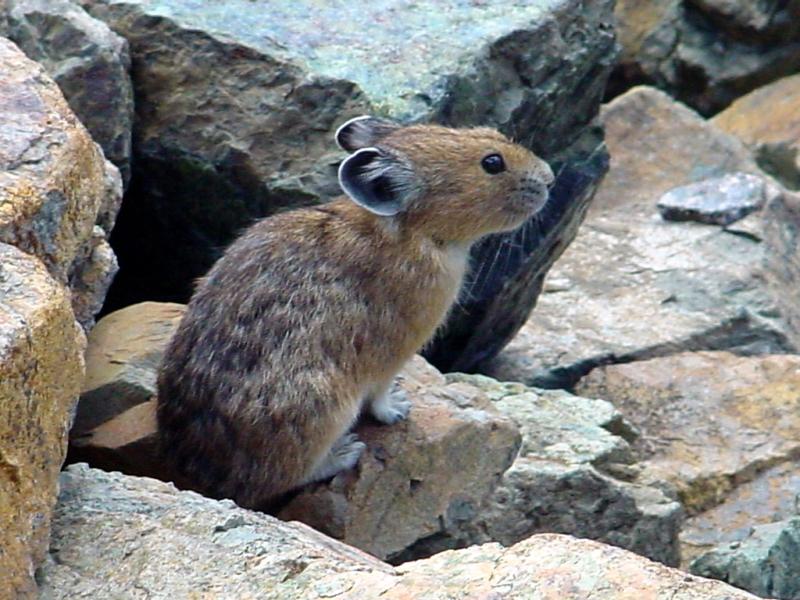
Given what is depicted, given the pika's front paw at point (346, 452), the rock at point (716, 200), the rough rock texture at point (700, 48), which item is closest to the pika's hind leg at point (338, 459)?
the pika's front paw at point (346, 452)

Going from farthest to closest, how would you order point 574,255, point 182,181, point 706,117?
point 706,117, point 574,255, point 182,181

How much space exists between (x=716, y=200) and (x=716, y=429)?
9.38 ft

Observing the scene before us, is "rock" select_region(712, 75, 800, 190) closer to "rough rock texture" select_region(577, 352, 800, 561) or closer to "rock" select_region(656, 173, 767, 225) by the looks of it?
"rock" select_region(656, 173, 767, 225)

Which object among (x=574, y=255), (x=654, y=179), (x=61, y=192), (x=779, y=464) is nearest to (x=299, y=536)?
(x=61, y=192)

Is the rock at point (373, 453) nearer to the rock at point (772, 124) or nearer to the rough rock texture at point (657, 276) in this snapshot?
the rough rock texture at point (657, 276)

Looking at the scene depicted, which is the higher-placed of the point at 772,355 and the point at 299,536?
the point at 299,536

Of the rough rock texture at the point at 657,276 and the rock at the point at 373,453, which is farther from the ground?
the rock at the point at 373,453

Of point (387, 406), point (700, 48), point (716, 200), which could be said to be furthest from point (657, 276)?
point (700, 48)

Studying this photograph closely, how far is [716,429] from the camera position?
30.0 feet

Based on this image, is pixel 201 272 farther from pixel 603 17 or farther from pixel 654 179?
pixel 654 179

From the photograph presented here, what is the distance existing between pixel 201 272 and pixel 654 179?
526 cm

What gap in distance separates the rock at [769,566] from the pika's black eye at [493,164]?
70.6 inches

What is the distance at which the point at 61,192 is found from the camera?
4.91 m

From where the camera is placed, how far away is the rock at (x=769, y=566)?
6391 mm
